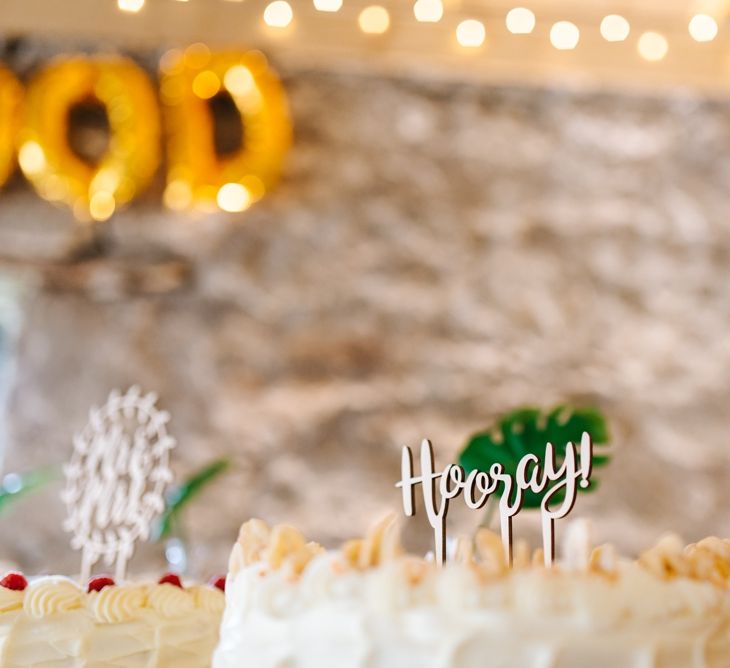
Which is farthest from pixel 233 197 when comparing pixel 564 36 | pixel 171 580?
pixel 171 580

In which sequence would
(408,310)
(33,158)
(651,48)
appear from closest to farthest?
(33,158) < (408,310) < (651,48)

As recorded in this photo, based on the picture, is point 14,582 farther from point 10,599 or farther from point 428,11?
point 428,11

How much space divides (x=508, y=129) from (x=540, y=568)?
220cm

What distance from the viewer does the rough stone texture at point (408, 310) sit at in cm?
250

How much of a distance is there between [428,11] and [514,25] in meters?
0.27

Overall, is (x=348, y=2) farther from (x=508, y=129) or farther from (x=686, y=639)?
(x=686, y=639)

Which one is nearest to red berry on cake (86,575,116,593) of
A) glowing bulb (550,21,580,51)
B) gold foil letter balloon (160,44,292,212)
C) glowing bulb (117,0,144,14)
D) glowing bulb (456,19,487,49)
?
gold foil letter balloon (160,44,292,212)

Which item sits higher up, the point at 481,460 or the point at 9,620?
the point at 481,460

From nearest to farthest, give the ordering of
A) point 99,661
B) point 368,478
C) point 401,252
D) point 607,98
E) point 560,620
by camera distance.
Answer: point 560,620 → point 99,661 → point 368,478 → point 401,252 → point 607,98

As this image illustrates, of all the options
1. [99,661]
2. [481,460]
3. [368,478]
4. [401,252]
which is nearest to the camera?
[99,661]

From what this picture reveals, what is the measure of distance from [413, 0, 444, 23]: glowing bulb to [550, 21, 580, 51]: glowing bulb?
13.7 inches

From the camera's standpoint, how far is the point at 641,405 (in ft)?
8.61

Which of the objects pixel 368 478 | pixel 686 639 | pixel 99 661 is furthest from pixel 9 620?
pixel 368 478

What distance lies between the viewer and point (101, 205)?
2562 millimetres
